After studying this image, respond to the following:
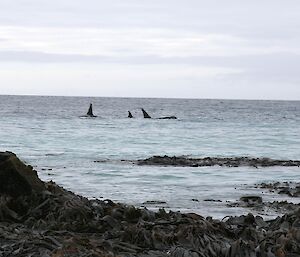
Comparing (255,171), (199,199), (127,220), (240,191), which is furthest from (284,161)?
(127,220)

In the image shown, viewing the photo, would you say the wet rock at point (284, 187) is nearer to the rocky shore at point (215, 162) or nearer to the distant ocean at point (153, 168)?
the distant ocean at point (153, 168)

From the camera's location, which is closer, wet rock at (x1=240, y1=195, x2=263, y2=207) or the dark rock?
wet rock at (x1=240, y1=195, x2=263, y2=207)

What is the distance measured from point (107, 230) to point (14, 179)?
5.38 ft

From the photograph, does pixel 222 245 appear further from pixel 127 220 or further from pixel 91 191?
pixel 91 191

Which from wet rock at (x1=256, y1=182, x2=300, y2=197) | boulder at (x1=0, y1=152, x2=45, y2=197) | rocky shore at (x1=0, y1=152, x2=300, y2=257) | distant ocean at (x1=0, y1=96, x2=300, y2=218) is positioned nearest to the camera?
rocky shore at (x1=0, y1=152, x2=300, y2=257)

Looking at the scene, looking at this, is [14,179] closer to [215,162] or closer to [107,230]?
[107,230]

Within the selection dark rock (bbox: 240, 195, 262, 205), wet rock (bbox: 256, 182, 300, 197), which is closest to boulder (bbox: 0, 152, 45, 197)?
dark rock (bbox: 240, 195, 262, 205)

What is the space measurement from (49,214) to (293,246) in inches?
113

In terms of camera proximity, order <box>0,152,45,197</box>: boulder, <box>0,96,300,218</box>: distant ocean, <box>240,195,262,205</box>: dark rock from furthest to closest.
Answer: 1. <box>0,96,300,218</box>: distant ocean
2. <box>240,195,262,205</box>: dark rock
3. <box>0,152,45,197</box>: boulder

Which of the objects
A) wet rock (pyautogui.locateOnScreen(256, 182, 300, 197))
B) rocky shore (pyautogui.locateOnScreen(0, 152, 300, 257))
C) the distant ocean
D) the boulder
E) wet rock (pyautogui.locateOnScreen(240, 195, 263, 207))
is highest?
the boulder

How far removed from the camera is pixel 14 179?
7.98 meters

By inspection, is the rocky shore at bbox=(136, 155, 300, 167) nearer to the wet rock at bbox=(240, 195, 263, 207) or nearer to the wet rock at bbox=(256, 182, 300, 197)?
the wet rock at bbox=(256, 182, 300, 197)

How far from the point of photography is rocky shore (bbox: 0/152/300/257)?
607 centimetres

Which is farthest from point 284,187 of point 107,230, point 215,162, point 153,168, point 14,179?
point 107,230
